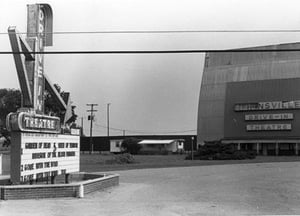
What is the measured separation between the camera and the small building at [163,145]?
368 feet

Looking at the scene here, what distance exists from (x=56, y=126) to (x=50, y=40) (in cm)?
327

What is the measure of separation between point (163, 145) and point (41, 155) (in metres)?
98.5

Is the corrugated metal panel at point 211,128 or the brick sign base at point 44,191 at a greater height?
the corrugated metal panel at point 211,128

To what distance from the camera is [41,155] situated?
1706 centimetres

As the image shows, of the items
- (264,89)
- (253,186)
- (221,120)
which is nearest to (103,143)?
(221,120)

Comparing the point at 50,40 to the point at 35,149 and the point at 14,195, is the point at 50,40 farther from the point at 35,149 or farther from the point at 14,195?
the point at 14,195

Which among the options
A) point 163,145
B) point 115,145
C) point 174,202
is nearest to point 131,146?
point 163,145

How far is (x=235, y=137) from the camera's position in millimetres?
92438

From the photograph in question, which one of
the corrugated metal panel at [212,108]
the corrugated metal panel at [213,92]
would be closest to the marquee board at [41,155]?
the corrugated metal panel at [212,108]

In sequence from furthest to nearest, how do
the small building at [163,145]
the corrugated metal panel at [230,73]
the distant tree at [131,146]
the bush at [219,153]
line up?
the small building at [163,145] < the distant tree at [131,146] < the corrugated metal panel at [230,73] < the bush at [219,153]

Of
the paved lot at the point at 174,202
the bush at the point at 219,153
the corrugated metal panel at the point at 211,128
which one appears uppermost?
the corrugated metal panel at the point at 211,128

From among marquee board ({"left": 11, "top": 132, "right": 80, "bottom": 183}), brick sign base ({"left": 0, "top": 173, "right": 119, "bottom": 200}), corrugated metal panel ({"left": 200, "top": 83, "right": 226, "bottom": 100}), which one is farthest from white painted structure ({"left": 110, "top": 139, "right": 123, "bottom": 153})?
brick sign base ({"left": 0, "top": 173, "right": 119, "bottom": 200})

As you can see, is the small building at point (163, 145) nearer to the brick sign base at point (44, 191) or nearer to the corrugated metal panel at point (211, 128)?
the corrugated metal panel at point (211, 128)

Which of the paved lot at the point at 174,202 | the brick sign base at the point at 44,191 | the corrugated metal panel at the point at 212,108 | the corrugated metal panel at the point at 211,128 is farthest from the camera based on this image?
the corrugated metal panel at the point at 212,108
